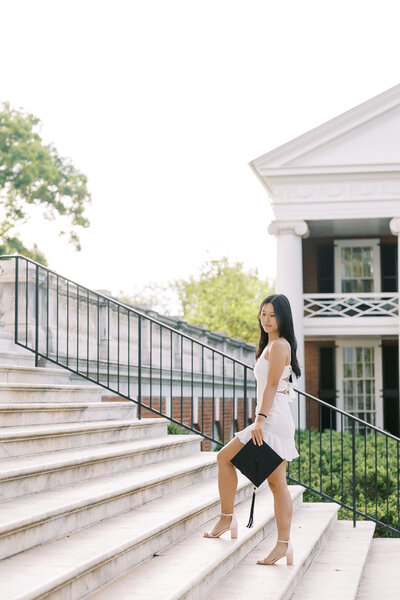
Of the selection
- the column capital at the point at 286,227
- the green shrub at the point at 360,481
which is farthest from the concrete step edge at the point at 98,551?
the column capital at the point at 286,227

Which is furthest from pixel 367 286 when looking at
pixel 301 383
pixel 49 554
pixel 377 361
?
pixel 49 554

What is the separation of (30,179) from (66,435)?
33.3 meters

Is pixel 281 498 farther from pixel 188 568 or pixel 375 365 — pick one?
pixel 375 365

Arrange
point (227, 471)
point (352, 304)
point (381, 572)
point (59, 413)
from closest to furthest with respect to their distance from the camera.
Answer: point (227, 471), point (381, 572), point (59, 413), point (352, 304)

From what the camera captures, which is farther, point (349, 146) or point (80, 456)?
point (349, 146)

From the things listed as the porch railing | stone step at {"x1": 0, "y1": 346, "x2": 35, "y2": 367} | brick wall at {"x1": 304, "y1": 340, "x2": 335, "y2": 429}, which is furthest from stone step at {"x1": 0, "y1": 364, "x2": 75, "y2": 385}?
brick wall at {"x1": 304, "y1": 340, "x2": 335, "y2": 429}

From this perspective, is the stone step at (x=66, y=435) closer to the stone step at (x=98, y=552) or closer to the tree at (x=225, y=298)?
the stone step at (x=98, y=552)

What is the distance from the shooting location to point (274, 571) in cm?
641

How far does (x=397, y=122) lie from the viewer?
23844 mm

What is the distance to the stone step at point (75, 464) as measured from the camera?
5.88m

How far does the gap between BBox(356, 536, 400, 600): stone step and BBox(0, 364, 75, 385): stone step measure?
3616 mm

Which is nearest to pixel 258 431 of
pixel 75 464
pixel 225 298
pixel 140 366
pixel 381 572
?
pixel 75 464

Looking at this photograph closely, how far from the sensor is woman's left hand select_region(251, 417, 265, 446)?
6.11 m

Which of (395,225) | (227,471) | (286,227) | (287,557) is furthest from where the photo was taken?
(286,227)
